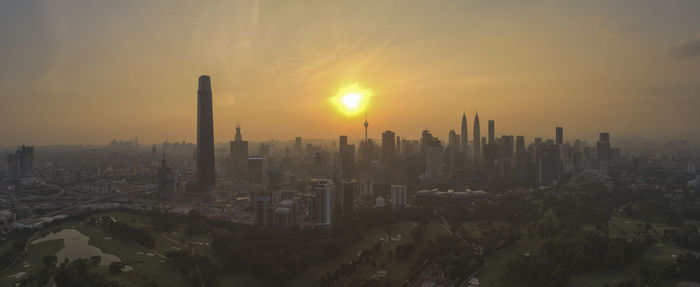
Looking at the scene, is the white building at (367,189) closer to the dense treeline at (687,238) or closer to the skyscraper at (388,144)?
the skyscraper at (388,144)

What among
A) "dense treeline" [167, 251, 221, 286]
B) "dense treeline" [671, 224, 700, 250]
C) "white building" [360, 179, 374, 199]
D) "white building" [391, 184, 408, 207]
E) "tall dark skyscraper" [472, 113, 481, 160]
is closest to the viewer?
"dense treeline" [167, 251, 221, 286]

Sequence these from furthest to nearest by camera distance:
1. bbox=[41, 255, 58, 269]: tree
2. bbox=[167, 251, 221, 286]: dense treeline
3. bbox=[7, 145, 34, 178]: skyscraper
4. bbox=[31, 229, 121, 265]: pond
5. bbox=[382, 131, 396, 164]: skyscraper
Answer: bbox=[382, 131, 396, 164]: skyscraper
bbox=[7, 145, 34, 178]: skyscraper
bbox=[31, 229, 121, 265]: pond
bbox=[41, 255, 58, 269]: tree
bbox=[167, 251, 221, 286]: dense treeline

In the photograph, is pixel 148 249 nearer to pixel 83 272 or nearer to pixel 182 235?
pixel 182 235

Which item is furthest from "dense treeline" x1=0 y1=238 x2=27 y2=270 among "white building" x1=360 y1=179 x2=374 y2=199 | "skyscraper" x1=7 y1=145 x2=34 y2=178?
"skyscraper" x1=7 y1=145 x2=34 y2=178

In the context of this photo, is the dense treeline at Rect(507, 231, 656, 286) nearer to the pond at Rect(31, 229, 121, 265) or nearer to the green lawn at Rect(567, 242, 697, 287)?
the green lawn at Rect(567, 242, 697, 287)

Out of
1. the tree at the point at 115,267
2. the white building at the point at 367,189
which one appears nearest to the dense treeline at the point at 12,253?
the tree at the point at 115,267

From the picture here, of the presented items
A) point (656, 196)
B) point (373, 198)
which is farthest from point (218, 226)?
point (656, 196)
